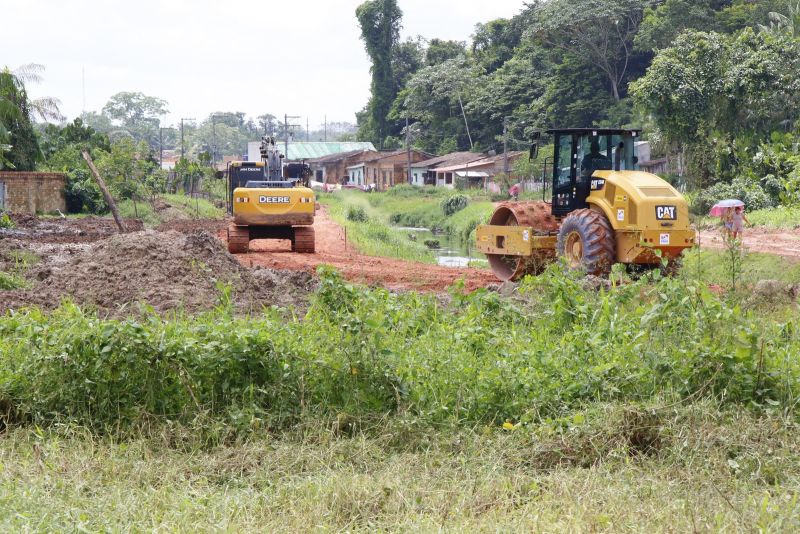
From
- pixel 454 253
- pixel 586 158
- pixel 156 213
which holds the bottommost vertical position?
pixel 454 253

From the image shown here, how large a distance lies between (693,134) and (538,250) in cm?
2308

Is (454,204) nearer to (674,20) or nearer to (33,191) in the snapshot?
(674,20)

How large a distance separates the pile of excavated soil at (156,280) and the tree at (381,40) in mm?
75623

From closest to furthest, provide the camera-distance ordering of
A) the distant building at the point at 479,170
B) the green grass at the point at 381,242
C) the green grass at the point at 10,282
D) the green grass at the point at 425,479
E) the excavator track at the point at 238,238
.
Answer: the green grass at the point at 425,479
the green grass at the point at 10,282
the excavator track at the point at 238,238
the green grass at the point at 381,242
the distant building at the point at 479,170

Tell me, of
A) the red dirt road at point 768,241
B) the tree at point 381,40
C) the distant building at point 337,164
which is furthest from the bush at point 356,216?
the tree at point 381,40

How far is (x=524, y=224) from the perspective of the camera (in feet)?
55.6

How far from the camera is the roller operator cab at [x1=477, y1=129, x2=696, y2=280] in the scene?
14.5m

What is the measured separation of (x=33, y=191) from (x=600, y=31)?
35328 millimetres

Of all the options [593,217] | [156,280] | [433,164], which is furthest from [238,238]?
[433,164]

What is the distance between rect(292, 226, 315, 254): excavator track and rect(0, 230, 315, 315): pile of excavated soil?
5104mm

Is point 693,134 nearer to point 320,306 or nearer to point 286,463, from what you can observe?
point 320,306

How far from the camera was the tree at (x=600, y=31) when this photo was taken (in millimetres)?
56688

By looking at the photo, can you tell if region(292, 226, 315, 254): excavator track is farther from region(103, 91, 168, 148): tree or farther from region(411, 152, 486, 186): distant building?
region(103, 91, 168, 148): tree

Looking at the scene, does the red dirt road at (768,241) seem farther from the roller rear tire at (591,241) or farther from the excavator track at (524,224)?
the roller rear tire at (591,241)
